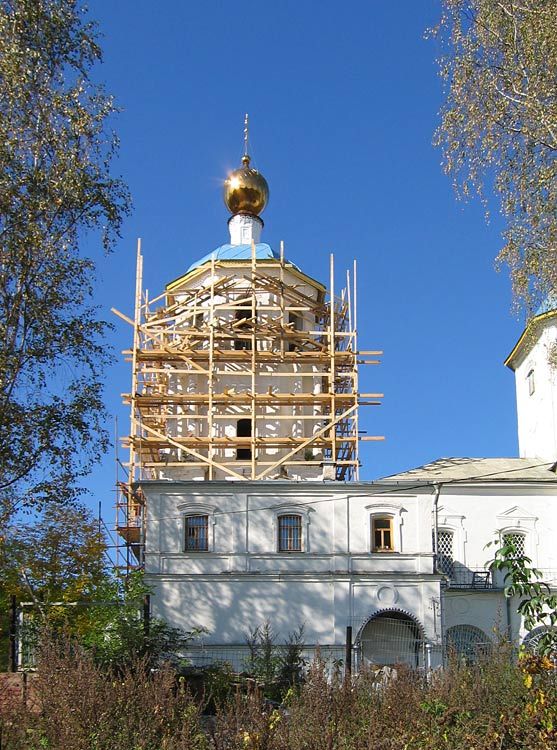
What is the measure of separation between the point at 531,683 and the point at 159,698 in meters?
3.37

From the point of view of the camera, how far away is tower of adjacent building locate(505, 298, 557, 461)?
110 ft

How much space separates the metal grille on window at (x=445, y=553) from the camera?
3050 centimetres

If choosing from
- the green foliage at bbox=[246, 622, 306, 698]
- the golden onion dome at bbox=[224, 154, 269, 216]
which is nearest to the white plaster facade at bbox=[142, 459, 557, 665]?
the green foliage at bbox=[246, 622, 306, 698]

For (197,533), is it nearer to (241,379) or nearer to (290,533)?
(290,533)

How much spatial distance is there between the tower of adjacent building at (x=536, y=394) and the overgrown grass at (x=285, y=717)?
22.8 meters

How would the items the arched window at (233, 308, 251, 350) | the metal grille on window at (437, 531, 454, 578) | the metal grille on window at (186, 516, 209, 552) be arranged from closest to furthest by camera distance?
the metal grille on window at (186, 516, 209, 552) → the metal grille on window at (437, 531, 454, 578) → the arched window at (233, 308, 251, 350)

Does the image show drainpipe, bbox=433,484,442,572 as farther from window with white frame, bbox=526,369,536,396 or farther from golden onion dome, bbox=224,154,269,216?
golden onion dome, bbox=224,154,269,216

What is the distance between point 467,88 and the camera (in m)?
16.8

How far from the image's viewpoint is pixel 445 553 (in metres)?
30.8

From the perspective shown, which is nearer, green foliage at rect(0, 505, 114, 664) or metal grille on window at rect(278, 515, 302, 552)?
green foliage at rect(0, 505, 114, 664)

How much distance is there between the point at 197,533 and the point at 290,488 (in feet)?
8.72

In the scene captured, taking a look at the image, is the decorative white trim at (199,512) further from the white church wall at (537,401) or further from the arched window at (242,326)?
the white church wall at (537,401)

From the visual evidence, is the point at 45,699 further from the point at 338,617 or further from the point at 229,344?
the point at 229,344

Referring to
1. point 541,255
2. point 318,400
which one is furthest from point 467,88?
point 318,400
